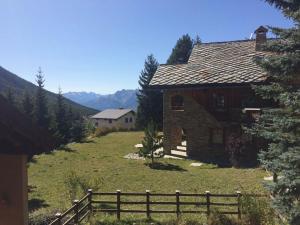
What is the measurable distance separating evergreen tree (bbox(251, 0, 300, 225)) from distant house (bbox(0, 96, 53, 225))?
5.69 m

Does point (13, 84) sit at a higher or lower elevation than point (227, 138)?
higher

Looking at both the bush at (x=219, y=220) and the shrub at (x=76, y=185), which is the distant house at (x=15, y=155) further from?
the shrub at (x=76, y=185)

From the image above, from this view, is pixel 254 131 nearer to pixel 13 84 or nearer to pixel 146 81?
pixel 146 81

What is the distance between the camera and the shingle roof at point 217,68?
2533 cm

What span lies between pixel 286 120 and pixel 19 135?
6.20 meters

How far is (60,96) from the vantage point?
48.0m

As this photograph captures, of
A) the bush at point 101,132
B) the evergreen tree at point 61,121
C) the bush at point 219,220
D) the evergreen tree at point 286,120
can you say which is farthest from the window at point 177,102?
the evergreen tree at point 286,120

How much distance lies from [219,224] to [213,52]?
19249mm

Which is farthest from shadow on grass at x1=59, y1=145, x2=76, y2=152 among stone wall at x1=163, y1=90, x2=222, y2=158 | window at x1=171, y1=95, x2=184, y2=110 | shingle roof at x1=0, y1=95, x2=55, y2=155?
shingle roof at x1=0, y1=95, x2=55, y2=155

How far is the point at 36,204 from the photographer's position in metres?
16.9

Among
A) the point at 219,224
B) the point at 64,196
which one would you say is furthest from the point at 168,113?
the point at 219,224

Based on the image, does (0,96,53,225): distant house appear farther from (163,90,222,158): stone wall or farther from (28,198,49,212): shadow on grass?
(163,90,222,158): stone wall

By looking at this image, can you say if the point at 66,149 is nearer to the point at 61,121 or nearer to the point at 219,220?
the point at 61,121

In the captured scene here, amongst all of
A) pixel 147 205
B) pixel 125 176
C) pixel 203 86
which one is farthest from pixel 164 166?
pixel 147 205
